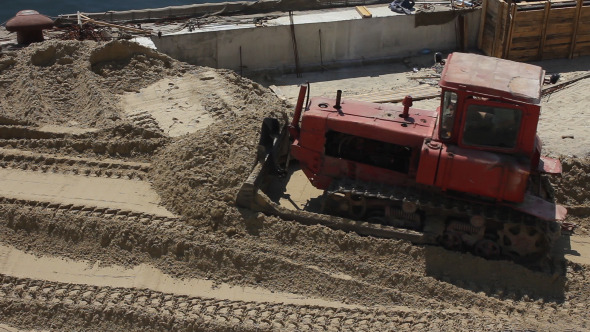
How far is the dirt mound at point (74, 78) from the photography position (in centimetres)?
1197

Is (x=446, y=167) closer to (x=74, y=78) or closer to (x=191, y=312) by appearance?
(x=191, y=312)

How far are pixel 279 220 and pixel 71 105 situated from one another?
538 centimetres

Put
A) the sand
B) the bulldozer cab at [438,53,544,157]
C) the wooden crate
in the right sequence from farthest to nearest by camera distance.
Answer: the wooden crate
the bulldozer cab at [438,53,544,157]
the sand

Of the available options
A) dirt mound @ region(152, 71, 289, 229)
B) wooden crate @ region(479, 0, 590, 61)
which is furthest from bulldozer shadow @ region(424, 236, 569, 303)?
wooden crate @ region(479, 0, 590, 61)

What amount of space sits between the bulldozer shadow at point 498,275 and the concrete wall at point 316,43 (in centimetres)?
997

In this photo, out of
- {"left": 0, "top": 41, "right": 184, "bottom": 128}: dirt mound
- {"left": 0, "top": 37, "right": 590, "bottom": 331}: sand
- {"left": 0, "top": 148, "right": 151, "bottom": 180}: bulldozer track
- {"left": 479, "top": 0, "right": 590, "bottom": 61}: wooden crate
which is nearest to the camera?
{"left": 0, "top": 37, "right": 590, "bottom": 331}: sand

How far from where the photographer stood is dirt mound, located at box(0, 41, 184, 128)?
39.3 ft

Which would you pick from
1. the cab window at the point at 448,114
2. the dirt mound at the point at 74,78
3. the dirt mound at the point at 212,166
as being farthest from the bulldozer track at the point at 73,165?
the cab window at the point at 448,114

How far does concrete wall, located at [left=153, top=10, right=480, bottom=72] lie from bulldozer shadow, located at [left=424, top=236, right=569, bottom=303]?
9968mm

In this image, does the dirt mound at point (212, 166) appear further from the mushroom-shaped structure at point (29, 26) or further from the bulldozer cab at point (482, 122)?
the mushroom-shaped structure at point (29, 26)

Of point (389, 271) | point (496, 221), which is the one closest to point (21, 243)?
point (389, 271)

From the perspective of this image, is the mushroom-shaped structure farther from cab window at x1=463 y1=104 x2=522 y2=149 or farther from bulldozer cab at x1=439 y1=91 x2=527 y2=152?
cab window at x1=463 y1=104 x2=522 y2=149

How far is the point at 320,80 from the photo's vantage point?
17359 mm

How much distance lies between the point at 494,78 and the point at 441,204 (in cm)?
179
